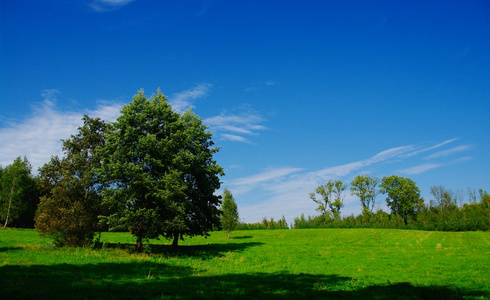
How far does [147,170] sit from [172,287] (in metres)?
17.7

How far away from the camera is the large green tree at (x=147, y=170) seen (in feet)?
84.2

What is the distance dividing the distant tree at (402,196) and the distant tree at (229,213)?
267 ft

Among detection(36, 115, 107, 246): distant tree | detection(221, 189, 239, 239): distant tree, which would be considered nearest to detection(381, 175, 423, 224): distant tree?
detection(221, 189, 239, 239): distant tree

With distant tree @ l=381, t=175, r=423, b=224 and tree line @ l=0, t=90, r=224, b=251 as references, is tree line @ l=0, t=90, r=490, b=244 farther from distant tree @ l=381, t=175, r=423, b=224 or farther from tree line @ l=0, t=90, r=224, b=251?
distant tree @ l=381, t=175, r=423, b=224

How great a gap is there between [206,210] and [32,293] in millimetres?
24565

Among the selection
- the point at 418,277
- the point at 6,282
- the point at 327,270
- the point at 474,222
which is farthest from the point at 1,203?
the point at 474,222

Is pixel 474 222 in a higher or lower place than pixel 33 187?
lower

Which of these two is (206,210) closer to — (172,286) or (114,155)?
(114,155)

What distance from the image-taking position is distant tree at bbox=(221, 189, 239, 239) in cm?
6197

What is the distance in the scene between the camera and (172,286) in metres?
12.2

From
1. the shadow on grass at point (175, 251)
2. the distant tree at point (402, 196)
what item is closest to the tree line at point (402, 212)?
the distant tree at point (402, 196)

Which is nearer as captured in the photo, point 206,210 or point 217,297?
point 217,297

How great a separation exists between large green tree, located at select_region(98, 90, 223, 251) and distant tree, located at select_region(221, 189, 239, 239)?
30.6m

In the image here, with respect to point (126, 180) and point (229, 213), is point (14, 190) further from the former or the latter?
point (126, 180)
